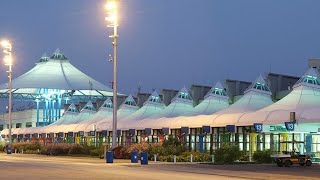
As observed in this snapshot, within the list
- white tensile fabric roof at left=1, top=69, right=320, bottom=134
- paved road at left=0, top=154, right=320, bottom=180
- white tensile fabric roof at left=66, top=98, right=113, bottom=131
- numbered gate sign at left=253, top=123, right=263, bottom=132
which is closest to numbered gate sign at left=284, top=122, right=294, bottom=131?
white tensile fabric roof at left=1, top=69, right=320, bottom=134

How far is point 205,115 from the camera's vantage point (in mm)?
70125

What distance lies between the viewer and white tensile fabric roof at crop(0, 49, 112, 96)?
13562cm

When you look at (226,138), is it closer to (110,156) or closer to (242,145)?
(242,145)

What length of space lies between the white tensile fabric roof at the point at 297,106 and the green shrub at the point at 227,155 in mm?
5668

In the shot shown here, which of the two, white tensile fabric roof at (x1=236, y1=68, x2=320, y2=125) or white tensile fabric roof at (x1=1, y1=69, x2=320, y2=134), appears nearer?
white tensile fabric roof at (x1=236, y1=68, x2=320, y2=125)

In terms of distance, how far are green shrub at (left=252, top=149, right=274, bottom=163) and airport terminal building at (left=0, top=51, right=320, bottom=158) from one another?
180 cm

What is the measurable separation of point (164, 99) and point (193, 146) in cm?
3604

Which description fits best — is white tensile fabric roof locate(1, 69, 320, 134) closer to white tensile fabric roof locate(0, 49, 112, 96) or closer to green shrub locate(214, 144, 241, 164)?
green shrub locate(214, 144, 241, 164)

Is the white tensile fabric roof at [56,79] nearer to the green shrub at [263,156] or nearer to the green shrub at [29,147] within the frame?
the green shrub at [29,147]

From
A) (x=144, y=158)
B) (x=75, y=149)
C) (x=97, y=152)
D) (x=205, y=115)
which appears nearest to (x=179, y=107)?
(x=75, y=149)

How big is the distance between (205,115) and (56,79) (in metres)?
73.8

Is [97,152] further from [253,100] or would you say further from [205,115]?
[253,100]

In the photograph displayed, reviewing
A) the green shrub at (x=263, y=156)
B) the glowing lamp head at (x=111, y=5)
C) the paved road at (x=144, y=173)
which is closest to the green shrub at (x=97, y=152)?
the green shrub at (x=263, y=156)

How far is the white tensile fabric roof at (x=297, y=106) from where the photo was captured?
190 ft
